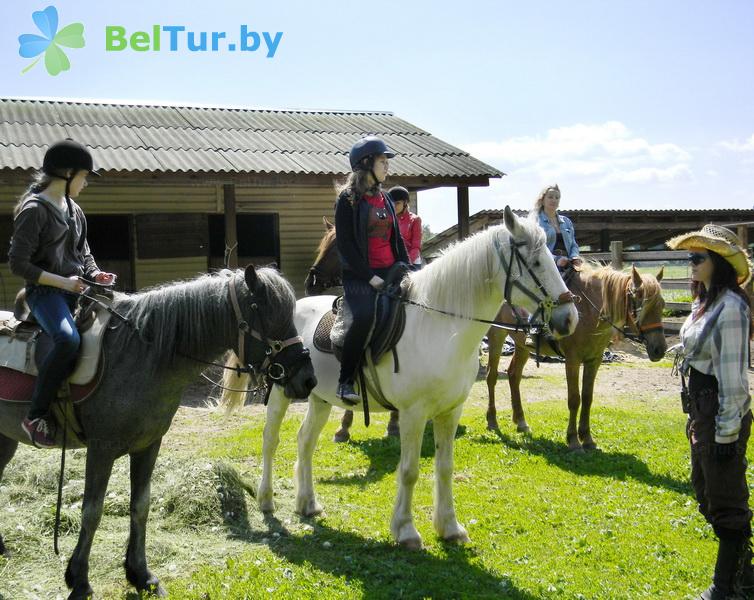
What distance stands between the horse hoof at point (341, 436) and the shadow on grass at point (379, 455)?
70mm

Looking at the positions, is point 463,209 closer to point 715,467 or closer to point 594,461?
point 594,461

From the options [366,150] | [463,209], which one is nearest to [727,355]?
[366,150]

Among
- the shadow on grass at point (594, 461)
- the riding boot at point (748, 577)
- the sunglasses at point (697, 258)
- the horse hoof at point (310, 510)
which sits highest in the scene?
the sunglasses at point (697, 258)

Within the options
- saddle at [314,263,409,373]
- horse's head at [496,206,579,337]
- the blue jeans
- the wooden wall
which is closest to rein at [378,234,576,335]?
horse's head at [496,206,579,337]

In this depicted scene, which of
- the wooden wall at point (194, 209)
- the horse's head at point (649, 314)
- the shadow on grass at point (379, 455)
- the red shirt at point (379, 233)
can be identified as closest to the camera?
the red shirt at point (379, 233)

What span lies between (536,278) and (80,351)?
2969 millimetres

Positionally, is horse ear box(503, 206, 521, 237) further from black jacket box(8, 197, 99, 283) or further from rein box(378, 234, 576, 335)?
black jacket box(8, 197, 99, 283)

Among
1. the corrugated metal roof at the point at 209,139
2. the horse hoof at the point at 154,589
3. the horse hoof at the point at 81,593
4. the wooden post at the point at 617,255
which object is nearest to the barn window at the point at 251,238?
the corrugated metal roof at the point at 209,139

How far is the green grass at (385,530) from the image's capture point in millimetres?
4410

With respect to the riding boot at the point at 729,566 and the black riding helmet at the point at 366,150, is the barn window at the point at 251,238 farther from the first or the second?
the riding boot at the point at 729,566

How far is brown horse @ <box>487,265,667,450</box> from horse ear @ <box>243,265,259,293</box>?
480 cm

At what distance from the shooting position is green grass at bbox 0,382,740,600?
14.5 ft

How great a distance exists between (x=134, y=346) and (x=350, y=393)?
166 cm

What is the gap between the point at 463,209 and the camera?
47.3 ft
